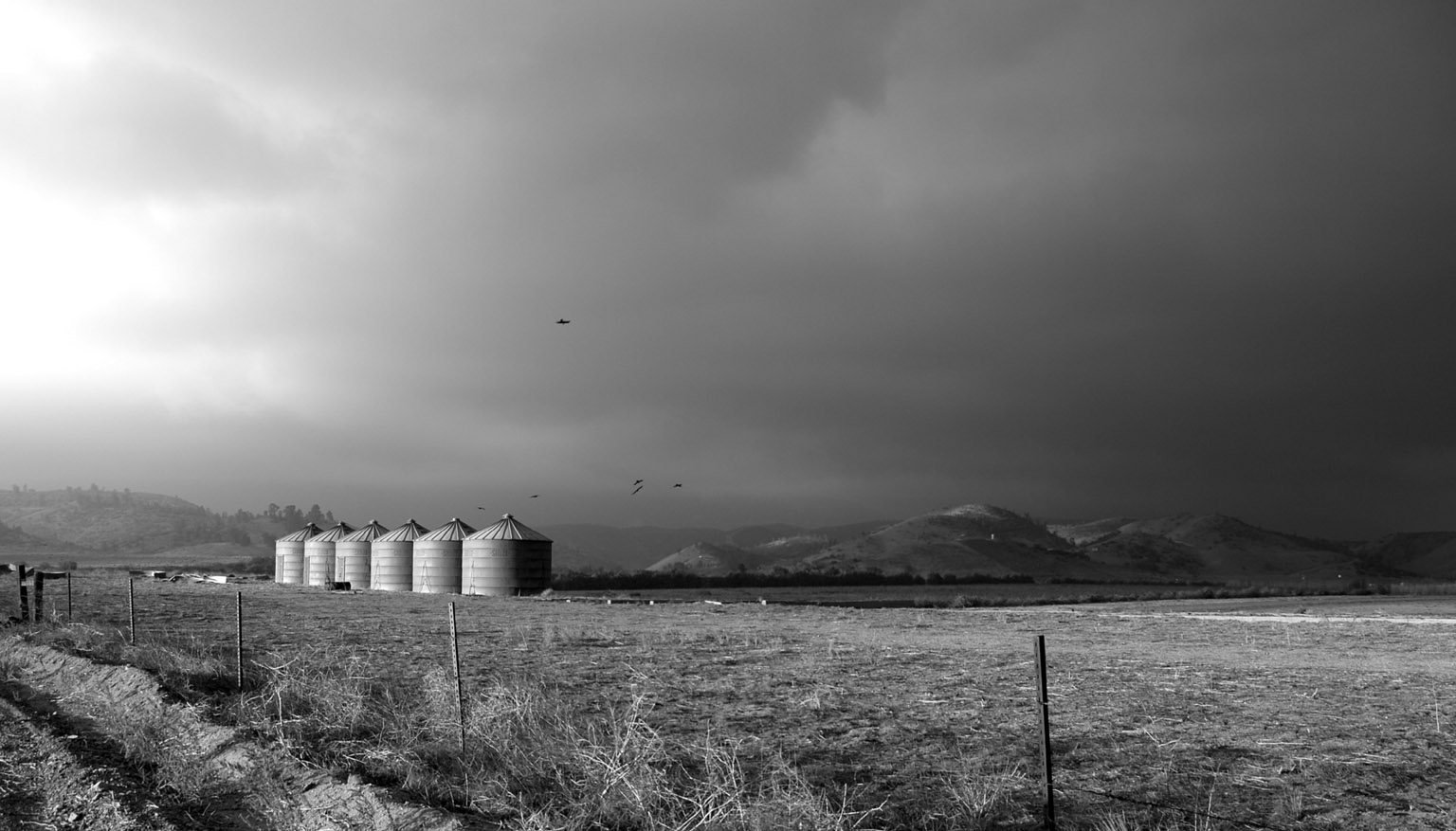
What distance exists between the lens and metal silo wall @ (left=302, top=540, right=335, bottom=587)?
83250mm

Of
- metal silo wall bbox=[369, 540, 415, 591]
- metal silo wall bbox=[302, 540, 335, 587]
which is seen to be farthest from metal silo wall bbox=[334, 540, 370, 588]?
metal silo wall bbox=[369, 540, 415, 591]

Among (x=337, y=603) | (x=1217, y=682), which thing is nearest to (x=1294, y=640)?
(x=1217, y=682)

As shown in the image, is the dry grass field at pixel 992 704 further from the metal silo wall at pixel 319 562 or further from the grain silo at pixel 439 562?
the metal silo wall at pixel 319 562

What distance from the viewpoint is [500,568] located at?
66.8 m

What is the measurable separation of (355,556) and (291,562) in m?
15.2

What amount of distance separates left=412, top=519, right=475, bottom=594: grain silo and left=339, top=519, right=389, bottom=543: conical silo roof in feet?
35.2

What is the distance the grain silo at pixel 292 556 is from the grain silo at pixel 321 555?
5.24ft

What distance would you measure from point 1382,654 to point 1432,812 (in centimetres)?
2051

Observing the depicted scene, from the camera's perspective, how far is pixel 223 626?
1173 inches

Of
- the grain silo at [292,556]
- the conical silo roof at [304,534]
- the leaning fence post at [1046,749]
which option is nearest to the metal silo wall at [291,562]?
the grain silo at [292,556]

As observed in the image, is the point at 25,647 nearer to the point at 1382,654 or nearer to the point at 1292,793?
the point at 1292,793

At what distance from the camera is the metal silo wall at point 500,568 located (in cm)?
6662

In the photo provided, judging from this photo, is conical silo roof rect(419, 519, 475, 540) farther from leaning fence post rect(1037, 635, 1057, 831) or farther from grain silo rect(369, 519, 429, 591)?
leaning fence post rect(1037, 635, 1057, 831)

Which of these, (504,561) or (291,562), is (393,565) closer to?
(504,561)
